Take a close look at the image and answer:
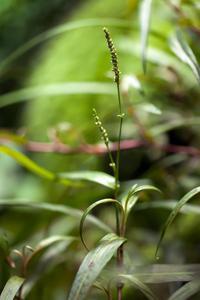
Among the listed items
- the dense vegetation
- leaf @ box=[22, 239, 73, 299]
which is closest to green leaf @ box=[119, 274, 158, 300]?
the dense vegetation

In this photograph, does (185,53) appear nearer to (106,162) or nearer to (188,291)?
(188,291)

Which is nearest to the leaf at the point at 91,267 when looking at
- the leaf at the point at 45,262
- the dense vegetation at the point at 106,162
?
the dense vegetation at the point at 106,162

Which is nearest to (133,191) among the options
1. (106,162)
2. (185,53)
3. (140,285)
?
(140,285)

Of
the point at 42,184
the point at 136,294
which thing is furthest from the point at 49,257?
the point at 42,184

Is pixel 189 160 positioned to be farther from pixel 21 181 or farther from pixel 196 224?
pixel 21 181

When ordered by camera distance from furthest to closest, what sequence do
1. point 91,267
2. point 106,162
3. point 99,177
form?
point 106,162 → point 99,177 → point 91,267

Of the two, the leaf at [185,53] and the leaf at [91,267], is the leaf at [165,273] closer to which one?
the leaf at [91,267]
